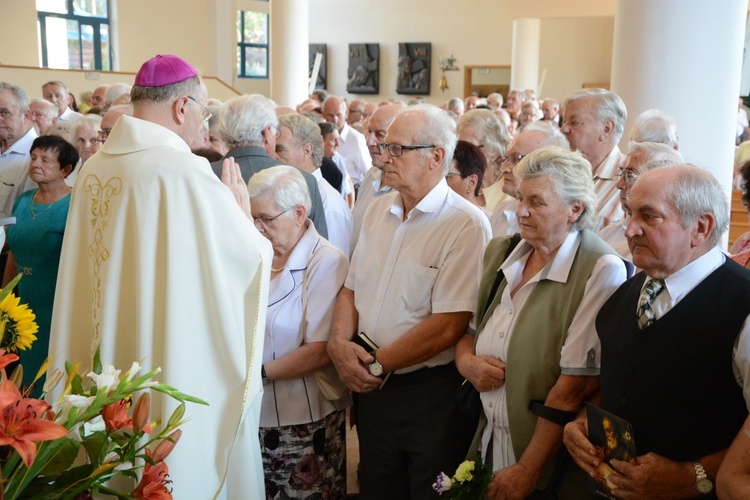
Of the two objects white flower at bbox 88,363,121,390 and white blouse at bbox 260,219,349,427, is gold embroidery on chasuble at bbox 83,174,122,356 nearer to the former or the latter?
white blouse at bbox 260,219,349,427

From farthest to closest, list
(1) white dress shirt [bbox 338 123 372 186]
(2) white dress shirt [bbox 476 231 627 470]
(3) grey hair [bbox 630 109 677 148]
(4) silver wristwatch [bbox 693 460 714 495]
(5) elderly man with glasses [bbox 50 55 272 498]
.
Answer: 1. (1) white dress shirt [bbox 338 123 372 186]
2. (3) grey hair [bbox 630 109 677 148]
3. (2) white dress shirt [bbox 476 231 627 470]
4. (5) elderly man with glasses [bbox 50 55 272 498]
5. (4) silver wristwatch [bbox 693 460 714 495]

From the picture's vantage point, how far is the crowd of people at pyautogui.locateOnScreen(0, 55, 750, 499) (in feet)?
6.70

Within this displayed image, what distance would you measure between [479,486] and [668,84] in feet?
10.2

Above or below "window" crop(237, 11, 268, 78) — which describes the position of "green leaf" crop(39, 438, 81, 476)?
below

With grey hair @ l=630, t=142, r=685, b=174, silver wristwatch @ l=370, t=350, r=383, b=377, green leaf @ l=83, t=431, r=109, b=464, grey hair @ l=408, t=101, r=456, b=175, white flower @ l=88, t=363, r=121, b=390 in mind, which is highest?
grey hair @ l=408, t=101, r=456, b=175

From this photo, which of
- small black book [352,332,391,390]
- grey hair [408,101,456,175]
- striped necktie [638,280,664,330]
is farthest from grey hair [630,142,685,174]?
small black book [352,332,391,390]

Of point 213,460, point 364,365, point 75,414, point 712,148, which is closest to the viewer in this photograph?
point 75,414

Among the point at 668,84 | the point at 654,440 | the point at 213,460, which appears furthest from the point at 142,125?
the point at 668,84

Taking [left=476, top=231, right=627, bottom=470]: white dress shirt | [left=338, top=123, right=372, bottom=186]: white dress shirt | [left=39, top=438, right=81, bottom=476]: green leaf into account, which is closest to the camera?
[left=39, top=438, right=81, bottom=476]: green leaf

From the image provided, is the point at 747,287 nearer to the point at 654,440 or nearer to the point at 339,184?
the point at 654,440

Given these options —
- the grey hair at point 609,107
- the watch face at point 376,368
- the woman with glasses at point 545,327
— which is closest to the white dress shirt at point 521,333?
the woman with glasses at point 545,327

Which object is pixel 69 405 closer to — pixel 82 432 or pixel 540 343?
pixel 82 432

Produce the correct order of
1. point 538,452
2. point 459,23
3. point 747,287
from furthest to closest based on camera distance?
point 459,23 < point 538,452 < point 747,287

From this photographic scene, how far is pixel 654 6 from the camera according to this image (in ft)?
15.3
